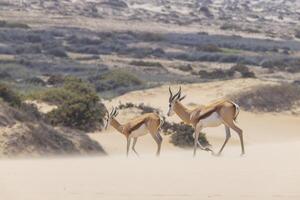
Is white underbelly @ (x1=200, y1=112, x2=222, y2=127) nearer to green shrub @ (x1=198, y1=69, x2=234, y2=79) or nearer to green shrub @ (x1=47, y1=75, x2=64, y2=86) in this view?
green shrub @ (x1=47, y1=75, x2=64, y2=86)

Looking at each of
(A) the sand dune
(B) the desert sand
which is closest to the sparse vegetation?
(B) the desert sand

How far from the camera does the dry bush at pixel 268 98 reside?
32.2 meters

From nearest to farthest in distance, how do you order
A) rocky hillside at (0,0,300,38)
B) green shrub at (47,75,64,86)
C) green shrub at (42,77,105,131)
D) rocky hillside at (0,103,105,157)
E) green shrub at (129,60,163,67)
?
1. rocky hillside at (0,103,105,157)
2. green shrub at (42,77,105,131)
3. green shrub at (47,75,64,86)
4. green shrub at (129,60,163,67)
5. rocky hillside at (0,0,300,38)

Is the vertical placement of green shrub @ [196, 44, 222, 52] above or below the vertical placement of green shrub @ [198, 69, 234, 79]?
below

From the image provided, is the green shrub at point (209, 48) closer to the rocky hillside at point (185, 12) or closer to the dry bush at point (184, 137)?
the rocky hillside at point (185, 12)

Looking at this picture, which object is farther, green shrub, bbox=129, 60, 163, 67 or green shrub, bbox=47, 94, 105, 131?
green shrub, bbox=129, 60, 163, 67

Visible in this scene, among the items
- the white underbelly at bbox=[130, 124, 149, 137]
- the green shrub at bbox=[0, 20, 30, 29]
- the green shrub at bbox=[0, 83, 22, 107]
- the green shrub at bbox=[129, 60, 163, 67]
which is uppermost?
the white underbelly at bbox=[130, 124, 149, 137]

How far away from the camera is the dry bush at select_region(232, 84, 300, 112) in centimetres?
3225

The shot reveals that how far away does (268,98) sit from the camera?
3266 cm

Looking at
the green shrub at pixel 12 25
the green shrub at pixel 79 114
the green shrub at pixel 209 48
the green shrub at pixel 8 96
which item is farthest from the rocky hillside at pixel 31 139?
the green shrub at pixel 12 25

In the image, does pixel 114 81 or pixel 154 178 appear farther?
pixel 114 81

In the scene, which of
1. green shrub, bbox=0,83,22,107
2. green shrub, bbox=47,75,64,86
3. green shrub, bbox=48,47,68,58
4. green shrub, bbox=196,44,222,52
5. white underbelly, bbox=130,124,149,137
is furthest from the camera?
green shrub, bbox=196,44,222,52

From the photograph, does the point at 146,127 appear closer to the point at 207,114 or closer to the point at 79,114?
the point at 207,114

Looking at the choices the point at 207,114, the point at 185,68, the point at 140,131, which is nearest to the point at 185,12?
the point at 185,68
